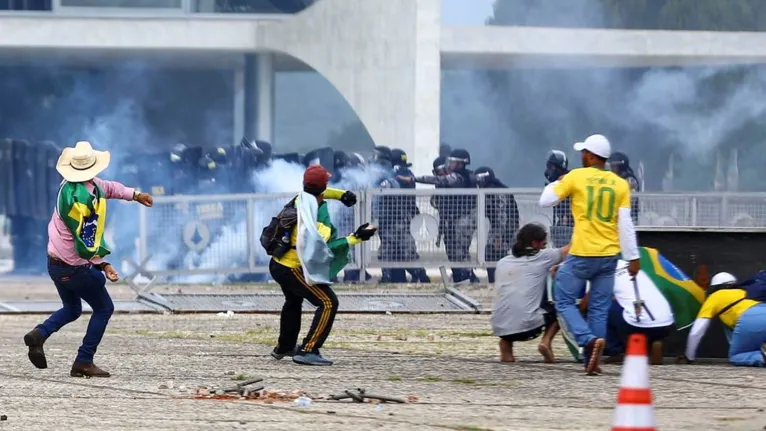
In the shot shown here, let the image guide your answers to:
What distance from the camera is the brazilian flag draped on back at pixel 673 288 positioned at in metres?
11.4

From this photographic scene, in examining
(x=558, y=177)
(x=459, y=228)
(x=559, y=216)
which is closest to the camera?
(x=559, y=216)

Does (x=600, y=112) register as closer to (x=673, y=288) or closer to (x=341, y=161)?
(x=341, y=161)

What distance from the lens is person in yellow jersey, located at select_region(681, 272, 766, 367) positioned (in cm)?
1102

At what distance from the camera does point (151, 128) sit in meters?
38.9

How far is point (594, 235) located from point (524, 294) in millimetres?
1032

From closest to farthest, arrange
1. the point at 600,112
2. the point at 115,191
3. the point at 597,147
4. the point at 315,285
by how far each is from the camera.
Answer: the point at 115,191 → the point at 597,147 → the point at 315,285 → the point at 600,112

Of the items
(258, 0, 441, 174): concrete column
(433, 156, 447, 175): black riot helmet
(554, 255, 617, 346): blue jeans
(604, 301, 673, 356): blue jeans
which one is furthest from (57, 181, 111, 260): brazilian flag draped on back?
(258, 0, 441, 174): concrete column

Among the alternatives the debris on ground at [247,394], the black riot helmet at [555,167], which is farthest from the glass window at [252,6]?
the debris on ground at [247,394]

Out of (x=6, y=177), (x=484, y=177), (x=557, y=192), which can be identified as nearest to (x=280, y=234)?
(x=557, y=192)

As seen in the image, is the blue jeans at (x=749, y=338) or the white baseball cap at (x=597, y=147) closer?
the white baseball cap at (x=597, y=147)

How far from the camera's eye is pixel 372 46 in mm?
31656

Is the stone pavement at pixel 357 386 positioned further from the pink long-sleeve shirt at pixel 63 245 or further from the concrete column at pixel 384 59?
the concrete column at pixel 384 59

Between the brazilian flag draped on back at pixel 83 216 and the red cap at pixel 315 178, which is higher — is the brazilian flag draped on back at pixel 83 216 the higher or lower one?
the lower one

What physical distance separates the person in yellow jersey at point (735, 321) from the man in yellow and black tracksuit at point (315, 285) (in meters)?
2.38
